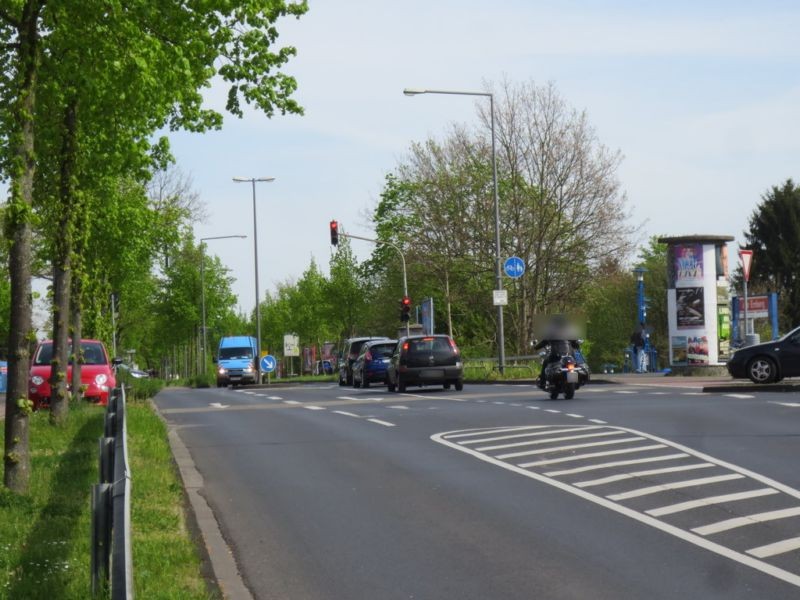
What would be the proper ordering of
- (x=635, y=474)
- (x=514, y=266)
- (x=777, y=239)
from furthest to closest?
(x=777, y=239)
(x=514, y=266)
(x=635, y=474)

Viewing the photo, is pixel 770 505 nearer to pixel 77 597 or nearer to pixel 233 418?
pixel 77 597

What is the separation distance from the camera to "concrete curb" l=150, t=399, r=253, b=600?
7.54 metres

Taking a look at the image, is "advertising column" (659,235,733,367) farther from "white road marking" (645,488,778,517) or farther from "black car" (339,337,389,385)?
"white road marking" (645,488,778,517)

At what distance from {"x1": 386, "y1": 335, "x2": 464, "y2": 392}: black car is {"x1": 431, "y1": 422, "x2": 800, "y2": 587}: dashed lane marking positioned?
16032mm

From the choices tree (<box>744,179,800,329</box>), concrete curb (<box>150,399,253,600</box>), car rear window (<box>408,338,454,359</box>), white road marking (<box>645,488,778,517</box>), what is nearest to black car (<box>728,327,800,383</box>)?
car rear window (<box>408,338,454,359</box>)

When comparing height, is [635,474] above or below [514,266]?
below

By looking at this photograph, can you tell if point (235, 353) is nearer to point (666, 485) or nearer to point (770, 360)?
point (770, 360)

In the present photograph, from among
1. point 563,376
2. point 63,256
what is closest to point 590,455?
point 63,256

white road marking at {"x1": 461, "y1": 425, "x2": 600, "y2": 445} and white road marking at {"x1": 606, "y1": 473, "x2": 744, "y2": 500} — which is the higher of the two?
white road marking at {"x1": 461, "y1": 425, "x2": 600, "y2": 445}

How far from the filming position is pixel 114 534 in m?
5.23

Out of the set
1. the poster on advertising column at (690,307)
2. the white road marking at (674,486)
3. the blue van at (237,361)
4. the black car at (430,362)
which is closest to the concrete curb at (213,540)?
the white road marking at (674,486)

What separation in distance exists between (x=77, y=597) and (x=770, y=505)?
235 inches

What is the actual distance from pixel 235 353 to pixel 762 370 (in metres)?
40.3

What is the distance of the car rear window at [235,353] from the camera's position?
64312 millimetres
